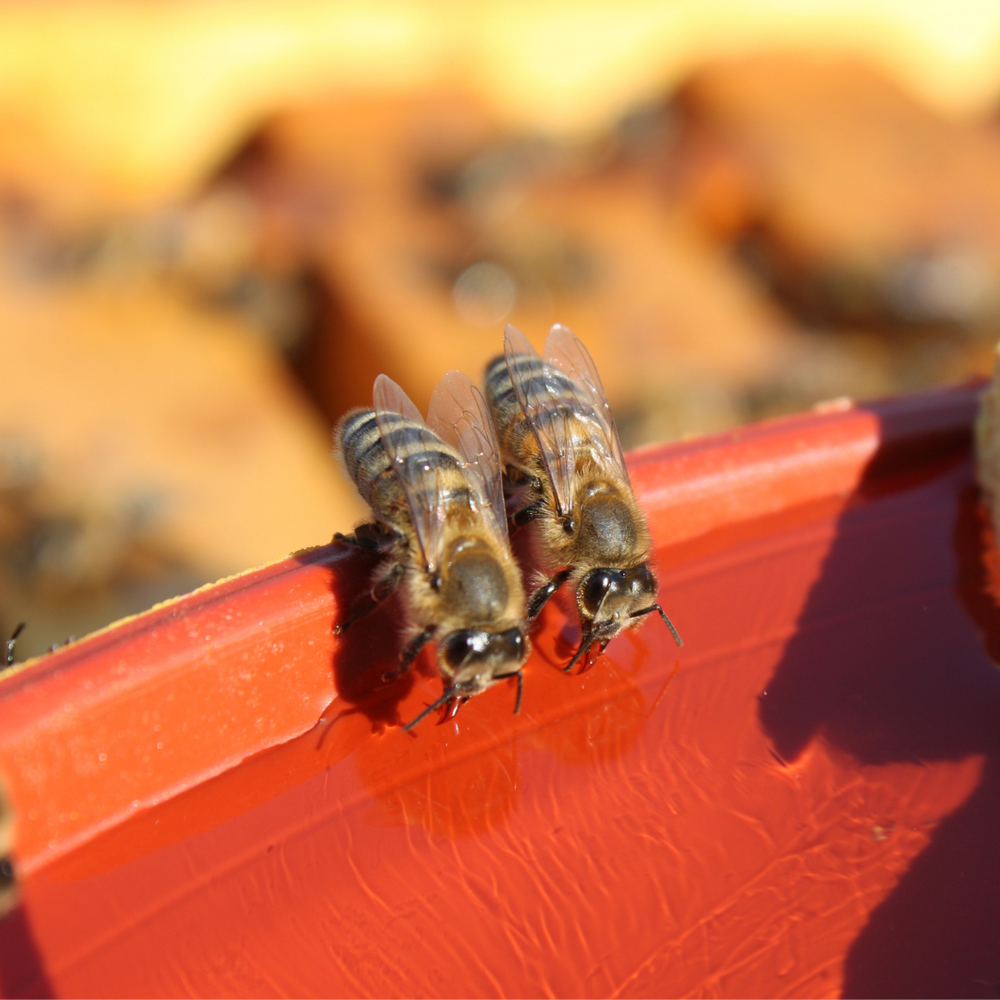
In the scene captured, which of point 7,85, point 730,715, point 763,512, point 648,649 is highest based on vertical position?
point 7,85

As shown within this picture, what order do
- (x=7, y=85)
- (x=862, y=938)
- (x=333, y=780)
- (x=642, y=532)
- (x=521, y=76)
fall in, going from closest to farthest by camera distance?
(x=862, y=938), (x=333, y=780), (x=642, y=532), (x=7, y=85), (x=521, y=76)

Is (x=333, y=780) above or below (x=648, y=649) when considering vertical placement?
below

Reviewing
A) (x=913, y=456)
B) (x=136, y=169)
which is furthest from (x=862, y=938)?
(x=136, y=169)

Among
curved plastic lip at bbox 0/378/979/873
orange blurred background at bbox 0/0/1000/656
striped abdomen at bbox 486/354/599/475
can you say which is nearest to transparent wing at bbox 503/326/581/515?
striped abdomen at bbox 486/354/599/475

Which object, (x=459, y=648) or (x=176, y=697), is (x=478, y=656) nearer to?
(x=459, y=648)

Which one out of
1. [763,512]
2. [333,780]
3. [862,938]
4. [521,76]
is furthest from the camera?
[521,76]

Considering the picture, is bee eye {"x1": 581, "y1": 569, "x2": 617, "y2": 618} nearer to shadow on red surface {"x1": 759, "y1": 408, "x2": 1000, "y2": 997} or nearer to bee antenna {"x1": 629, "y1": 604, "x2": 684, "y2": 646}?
bee antenna {"x1": 629, "y1": 604, "x2": 684, "y2": 646}

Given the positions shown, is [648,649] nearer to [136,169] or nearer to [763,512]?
[763,512]
